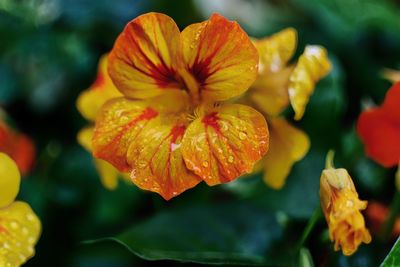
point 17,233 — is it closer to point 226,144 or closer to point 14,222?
point 14,222

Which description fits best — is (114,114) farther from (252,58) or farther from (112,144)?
(252,58)

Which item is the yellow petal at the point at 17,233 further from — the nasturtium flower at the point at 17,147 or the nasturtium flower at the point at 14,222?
the nasturtium flower at the point at 17,147

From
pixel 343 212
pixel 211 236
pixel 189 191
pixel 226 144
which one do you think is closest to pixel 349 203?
pixel 343 212

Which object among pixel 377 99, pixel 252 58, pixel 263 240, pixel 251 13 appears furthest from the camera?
pixel 251 13

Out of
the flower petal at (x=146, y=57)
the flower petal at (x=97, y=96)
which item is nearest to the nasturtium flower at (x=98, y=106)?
the flower petal at (x=97, y=96)

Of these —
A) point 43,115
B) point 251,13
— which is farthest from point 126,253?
point 251,13
